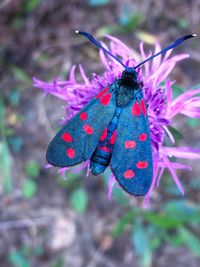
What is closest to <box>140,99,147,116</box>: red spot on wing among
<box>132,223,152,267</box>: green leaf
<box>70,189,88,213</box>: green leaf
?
<box>132,223,152,267</box>: green leaf

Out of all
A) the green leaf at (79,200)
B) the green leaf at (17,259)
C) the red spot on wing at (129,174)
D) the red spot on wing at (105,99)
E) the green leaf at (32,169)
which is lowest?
the green leaf at (17,259)

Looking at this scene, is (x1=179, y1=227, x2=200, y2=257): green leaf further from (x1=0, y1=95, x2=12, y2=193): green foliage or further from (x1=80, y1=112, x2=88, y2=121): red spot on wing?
(x1=80, y1=112, x2=88, y2=121): red spot on wing

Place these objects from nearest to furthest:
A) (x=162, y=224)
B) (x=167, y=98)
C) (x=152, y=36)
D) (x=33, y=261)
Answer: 1. (x=167, y=98)
2. (x=162, y=224)
3. (x=33, y=261)
4. (x=152, y=36)

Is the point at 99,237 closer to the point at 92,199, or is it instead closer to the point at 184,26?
the point at 92,199

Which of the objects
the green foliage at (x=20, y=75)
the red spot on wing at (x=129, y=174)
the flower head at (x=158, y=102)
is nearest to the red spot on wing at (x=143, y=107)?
the flower head at (x=158, y=102)

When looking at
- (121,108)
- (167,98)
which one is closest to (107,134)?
(121,108)

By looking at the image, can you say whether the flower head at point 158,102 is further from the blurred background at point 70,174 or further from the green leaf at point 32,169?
the green leaf at point 32,169
